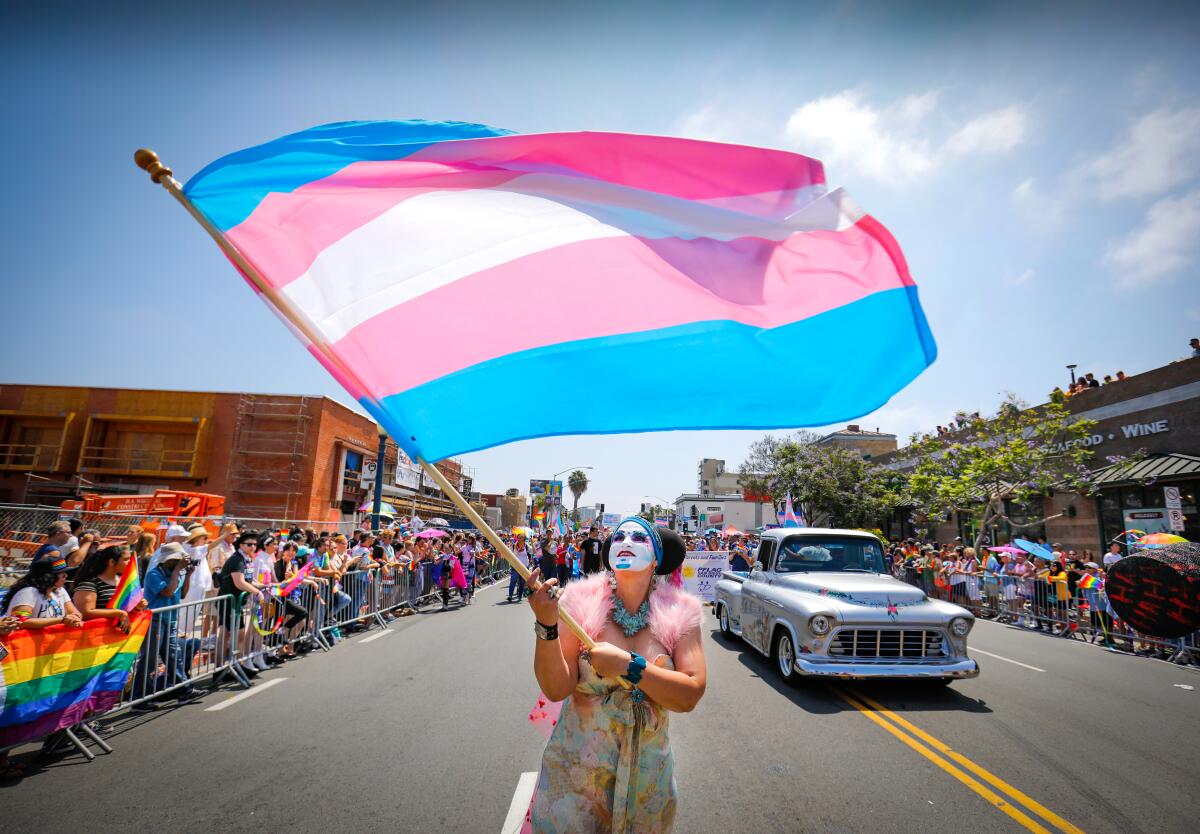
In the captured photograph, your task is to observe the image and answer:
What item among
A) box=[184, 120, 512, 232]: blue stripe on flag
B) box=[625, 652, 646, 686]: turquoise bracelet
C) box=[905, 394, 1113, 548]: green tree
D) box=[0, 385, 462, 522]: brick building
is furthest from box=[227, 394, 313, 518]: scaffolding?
box=[625, 652, 646, 686]: turquoise bracelet

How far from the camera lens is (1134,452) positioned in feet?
70.7

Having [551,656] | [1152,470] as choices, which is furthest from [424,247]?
[1152,470]

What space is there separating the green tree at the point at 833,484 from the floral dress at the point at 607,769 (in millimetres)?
37019

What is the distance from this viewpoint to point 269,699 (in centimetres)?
680

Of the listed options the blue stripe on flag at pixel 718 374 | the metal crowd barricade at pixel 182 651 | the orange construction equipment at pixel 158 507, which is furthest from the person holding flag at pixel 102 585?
the orange construction equipment at pixel 158 507

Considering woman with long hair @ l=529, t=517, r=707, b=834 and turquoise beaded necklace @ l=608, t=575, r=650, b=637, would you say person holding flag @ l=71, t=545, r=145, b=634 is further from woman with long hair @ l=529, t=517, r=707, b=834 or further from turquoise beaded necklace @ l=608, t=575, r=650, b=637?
turquoise beaded necklace @ l=608, t=575, r=650, b=637

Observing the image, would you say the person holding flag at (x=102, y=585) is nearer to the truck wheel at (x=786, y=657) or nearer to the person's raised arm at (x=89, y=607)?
the person's raised arm at (x=89, y=607)

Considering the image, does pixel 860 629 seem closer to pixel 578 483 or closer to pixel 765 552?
pixel 765 552

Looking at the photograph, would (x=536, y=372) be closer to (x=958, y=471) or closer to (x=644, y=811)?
(x=644, y=811)

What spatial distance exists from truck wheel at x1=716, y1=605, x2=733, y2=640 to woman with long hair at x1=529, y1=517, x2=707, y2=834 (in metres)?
9.08

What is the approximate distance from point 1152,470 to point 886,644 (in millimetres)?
20160

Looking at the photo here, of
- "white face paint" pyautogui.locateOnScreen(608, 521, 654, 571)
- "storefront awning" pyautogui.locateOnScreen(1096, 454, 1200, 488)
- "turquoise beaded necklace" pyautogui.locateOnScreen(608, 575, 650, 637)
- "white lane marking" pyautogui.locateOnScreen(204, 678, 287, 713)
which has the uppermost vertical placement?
"storefront awning" pyautogui.locateOnScreen(1096, 454, 1200, 488)

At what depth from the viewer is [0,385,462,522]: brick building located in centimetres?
3553

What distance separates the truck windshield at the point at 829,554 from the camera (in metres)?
8.66
